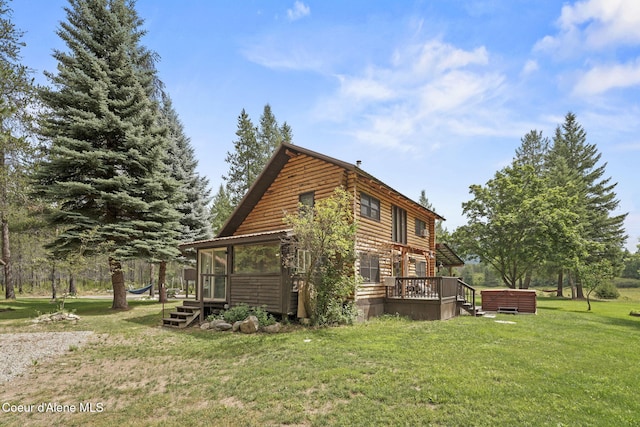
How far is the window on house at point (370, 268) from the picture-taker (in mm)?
13734

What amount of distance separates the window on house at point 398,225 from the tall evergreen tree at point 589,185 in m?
24.5

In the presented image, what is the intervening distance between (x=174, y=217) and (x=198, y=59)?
8.24 metres

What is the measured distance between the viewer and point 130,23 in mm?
19141

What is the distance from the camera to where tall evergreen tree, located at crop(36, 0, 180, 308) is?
1596 cm

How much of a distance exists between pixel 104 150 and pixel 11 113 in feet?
29.8

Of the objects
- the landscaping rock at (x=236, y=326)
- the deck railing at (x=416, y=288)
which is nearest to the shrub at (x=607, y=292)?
the deck railing at (x=416, y=288)

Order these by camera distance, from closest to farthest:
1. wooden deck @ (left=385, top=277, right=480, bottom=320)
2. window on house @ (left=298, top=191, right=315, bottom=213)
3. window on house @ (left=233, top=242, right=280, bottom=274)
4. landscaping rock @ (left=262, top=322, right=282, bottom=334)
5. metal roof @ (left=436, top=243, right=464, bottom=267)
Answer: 1. landscaping rock @ (left=262, top=322, right=282, bottom=334)
2. window on house @ (left=233, top=242, right=280, bottom=274)
3. wooden deck @ (left=385, top=277, right=480, bottom=320)
4. window on house @ (left=298, top=191, right=315, bottom=213)
5. metal roof @ (left=436, top=243, right=464, bottom=267)

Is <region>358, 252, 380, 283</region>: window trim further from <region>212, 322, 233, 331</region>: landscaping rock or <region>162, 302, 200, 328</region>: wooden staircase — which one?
<region>162, 302, 200, 328</region>: wooden staircase

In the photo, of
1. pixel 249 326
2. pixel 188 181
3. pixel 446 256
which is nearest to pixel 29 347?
pixel 249 326

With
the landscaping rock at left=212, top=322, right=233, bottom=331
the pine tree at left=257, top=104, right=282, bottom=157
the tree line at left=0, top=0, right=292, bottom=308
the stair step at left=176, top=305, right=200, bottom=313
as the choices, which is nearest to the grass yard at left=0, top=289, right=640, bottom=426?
the landscaping rock at left=212, top=322, right=233, bottom=331

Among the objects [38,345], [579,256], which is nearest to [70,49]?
[38,345]

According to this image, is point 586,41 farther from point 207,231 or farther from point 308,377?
point 207,231

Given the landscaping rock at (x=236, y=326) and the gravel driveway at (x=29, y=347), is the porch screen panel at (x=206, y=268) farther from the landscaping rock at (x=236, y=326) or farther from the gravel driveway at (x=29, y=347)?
the gravel driveway at (x=29, y=347)

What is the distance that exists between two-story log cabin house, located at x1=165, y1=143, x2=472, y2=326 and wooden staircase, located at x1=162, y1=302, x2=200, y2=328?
112 mm
